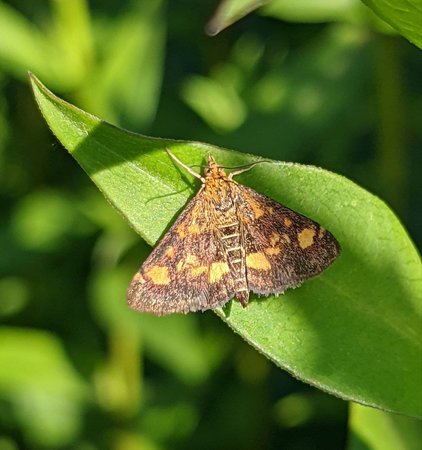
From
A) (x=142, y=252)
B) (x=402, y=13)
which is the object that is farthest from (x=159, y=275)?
(x=142, y=252)

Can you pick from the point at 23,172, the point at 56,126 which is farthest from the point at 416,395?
the point at 23,172

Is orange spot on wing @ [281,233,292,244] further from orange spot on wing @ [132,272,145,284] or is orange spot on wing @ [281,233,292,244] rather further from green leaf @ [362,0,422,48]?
green leaf @ [362,0,422,48]

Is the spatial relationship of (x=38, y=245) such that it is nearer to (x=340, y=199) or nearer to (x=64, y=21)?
(x=64, y=21)

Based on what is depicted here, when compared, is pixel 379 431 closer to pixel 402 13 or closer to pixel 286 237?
pixel 286 237

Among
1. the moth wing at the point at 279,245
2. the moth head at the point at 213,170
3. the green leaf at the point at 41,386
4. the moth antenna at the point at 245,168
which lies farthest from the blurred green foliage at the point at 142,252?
the moth antenna at the point at 245,168

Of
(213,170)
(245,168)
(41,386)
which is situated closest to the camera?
(245,168)

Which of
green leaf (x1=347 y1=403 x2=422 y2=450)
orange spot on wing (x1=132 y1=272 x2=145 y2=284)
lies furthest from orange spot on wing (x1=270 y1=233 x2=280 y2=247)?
green leaf (x1=347 y1=403 x2=422 y2=450)
